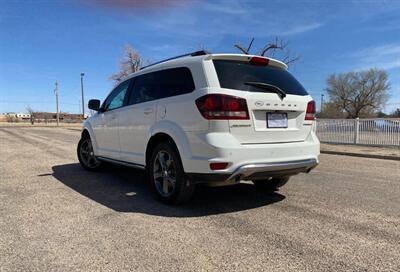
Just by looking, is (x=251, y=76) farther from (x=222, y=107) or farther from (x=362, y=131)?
(x=362, y=131)

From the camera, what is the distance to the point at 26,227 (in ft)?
12.9

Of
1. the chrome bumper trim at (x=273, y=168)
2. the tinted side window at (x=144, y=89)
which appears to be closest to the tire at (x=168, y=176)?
the chrome bumper trim at (x=273, y=168)

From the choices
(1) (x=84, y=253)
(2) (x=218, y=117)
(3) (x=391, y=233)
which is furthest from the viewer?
(2) (x=218, y=117)

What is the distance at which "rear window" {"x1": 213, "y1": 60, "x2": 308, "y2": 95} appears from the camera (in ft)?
13.9

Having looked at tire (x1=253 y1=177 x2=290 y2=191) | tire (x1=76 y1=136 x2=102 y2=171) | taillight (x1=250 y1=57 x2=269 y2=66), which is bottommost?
tire (x1=253 y1=177 x2=290 y2=191)

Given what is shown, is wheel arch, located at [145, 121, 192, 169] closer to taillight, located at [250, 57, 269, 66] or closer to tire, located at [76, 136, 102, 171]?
taillight, located at [250, 57, 269, 66]

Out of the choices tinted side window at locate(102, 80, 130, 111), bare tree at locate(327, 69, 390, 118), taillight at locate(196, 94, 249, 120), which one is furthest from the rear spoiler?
bare tree at locate(327, 69, 390, 118)

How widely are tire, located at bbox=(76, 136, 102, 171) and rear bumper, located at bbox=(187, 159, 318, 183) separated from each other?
12.6 feet

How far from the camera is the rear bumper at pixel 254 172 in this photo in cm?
404

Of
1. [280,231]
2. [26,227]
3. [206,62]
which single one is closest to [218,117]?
[206,62]

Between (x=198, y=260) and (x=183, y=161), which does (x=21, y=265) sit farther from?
(x=183, y=161)

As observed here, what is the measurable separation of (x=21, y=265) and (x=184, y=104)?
244cm

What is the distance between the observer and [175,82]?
187 inches

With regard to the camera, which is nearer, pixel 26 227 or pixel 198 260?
pixel 198 260
